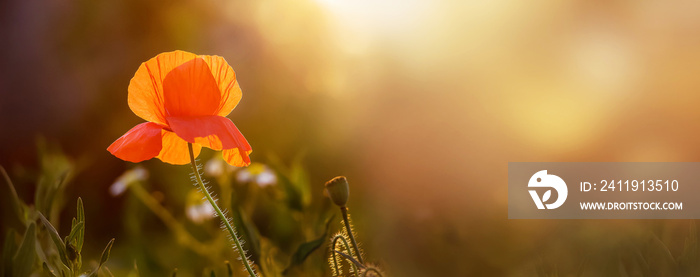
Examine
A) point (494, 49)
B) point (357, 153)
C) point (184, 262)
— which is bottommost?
point (184, 262)

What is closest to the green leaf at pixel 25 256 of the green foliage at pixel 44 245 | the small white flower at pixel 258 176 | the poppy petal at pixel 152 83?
the green foliage at pixel 44 245

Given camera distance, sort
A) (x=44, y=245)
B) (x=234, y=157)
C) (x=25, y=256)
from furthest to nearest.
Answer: (x=44, y=245) → (x=234, y=157) → (x=25, y=256)

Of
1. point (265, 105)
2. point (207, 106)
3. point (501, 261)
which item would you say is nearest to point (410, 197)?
point (501, 261)

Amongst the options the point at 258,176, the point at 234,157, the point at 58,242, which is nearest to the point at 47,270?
the point at 58,242

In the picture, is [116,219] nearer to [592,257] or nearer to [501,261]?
[501,261]

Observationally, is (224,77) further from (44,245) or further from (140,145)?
(44,245)

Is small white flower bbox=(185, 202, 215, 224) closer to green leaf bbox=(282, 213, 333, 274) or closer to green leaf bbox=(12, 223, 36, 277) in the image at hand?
green leaf bbox=(282, 213, 333, 274)
